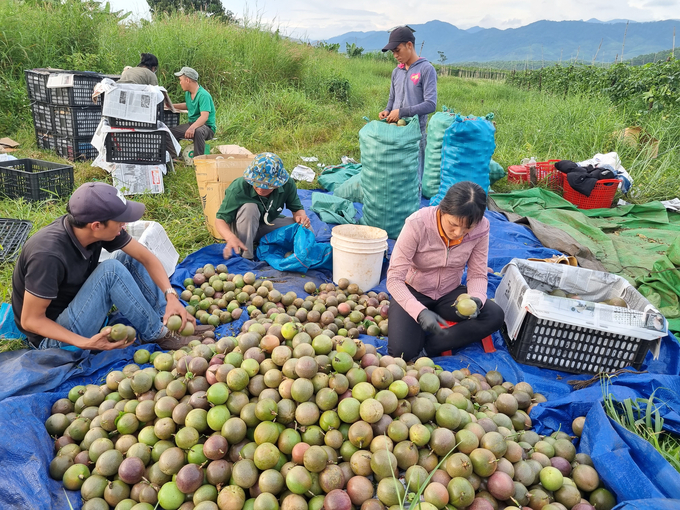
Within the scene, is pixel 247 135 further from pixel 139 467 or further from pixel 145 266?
pixel 139 467

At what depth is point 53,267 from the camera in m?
2.36

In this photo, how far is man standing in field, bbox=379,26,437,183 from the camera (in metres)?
5.05

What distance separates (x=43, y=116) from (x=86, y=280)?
5.65m

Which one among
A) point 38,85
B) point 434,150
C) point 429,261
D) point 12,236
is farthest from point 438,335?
point 38,85

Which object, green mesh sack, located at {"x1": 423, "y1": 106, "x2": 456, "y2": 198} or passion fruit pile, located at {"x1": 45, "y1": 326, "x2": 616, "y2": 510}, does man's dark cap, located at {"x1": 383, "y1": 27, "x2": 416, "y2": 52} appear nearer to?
green mesh sack, located at {"x1": 423, "y1": 106, "x2": 456, "y2": 198}

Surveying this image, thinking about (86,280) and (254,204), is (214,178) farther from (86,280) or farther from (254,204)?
(86,280)

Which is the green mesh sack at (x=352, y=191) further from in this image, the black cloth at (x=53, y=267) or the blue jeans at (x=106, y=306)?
the black cloth at (x=53, y=267)

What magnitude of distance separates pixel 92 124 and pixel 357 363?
21.2 ft

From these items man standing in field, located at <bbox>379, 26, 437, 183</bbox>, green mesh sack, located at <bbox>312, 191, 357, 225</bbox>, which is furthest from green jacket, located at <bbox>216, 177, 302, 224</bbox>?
man standing in field, located at <bbox>379, 26, 437, 183</bbox>

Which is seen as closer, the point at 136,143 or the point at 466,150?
the point at 466,150

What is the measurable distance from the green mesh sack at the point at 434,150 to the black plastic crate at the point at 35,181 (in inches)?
184

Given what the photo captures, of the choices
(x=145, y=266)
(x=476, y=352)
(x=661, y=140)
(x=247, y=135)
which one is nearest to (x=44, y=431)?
(x=145, y=266)

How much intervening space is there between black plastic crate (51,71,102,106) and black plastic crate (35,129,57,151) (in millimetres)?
721

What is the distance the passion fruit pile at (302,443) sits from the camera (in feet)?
5.53
